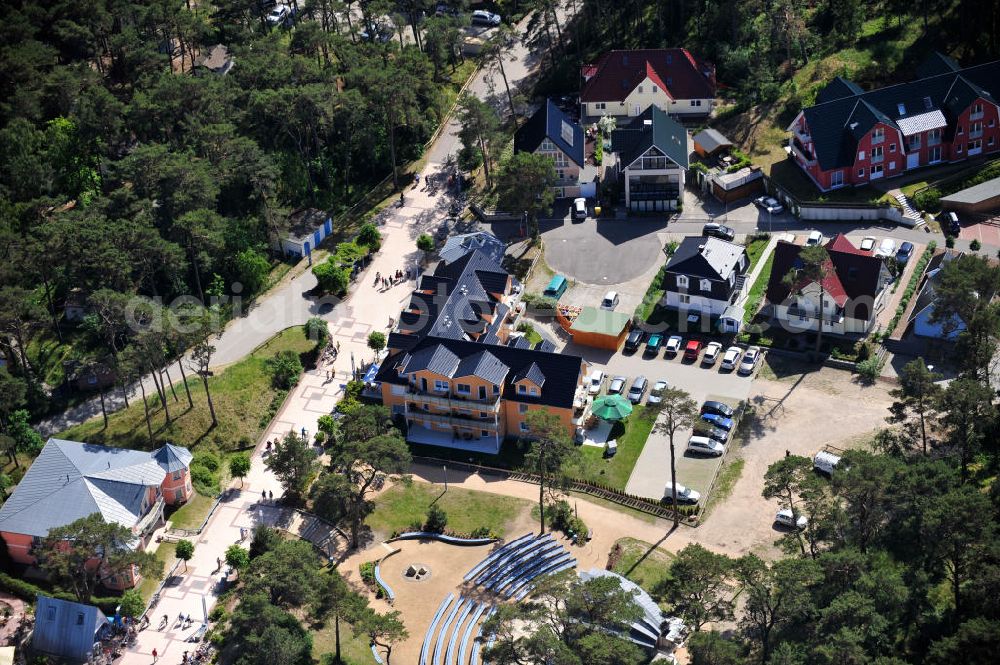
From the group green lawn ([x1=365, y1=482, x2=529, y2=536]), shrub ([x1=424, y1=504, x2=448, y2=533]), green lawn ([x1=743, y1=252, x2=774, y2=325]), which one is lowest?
green lawn ([x1=365, y1=482, x2=529, y2=536])

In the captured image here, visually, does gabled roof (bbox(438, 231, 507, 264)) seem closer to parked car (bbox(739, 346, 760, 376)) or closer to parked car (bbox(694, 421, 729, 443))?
parked car (bbox(739, 346, 760, 376))

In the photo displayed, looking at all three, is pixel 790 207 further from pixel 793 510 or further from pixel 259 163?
pixel 259 163

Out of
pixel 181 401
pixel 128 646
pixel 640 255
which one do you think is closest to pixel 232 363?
pixel 181 401

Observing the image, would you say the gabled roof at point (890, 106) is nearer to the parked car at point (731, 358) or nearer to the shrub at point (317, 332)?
the parked car at point (731, 358)

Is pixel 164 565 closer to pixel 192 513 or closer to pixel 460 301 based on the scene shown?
pixel 192 513

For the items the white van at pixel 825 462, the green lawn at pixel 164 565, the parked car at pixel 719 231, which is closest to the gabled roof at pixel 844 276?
the parked car at pixel 719 231

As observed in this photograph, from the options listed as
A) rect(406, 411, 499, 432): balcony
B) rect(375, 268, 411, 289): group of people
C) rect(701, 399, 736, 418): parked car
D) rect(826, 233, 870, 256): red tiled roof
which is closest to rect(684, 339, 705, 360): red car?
rect(701, 399, 736, 418): parked car

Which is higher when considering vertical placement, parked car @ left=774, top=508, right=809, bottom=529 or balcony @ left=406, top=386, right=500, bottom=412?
balcony @ left=406, top=386, right=500, bottom=412
